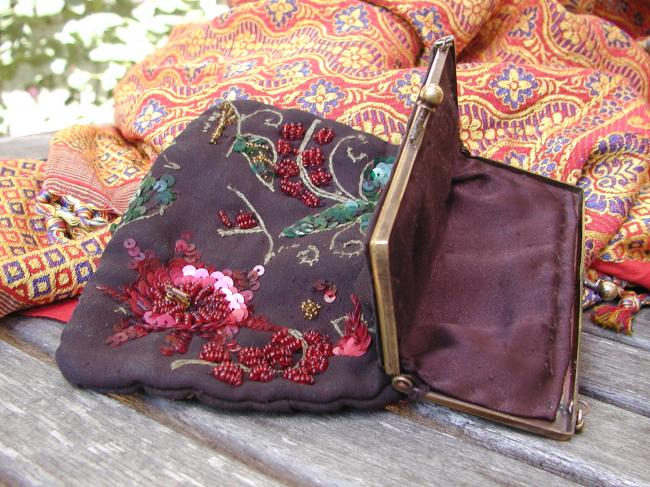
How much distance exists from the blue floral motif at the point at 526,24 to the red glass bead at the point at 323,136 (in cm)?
58

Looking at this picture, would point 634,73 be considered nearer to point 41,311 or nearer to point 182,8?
point 41,311

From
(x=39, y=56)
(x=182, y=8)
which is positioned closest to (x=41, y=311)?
(x=39, y=56)

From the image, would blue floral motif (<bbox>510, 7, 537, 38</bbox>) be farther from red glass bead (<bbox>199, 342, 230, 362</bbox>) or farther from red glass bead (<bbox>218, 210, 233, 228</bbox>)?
red glass bead (<bbox>199, 342, 230, 362</bbox>)

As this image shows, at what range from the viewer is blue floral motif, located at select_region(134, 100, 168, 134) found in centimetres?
126

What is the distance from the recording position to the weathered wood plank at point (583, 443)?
25.7 inches

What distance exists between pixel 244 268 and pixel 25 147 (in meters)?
0.93

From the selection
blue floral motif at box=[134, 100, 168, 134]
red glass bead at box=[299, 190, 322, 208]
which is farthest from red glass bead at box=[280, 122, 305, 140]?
blue floral motif at box=[134, 100, 168, 134]

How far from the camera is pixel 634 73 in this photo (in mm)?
1385

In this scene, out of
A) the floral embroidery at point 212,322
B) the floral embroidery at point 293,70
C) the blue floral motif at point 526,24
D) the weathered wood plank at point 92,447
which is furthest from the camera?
the blue floral motif at point 526,24

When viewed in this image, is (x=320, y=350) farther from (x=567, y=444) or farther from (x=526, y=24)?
(x=526, y=24)

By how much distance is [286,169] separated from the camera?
977 mm

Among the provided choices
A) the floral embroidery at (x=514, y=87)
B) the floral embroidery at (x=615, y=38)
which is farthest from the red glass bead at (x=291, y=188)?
the floral embroidery at (x=615, y=38)

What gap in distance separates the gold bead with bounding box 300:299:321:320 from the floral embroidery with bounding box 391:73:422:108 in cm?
50

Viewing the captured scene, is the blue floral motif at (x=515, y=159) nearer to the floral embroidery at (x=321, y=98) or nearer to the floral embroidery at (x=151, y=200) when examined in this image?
the floral embroidery at (x=321, y=98)
